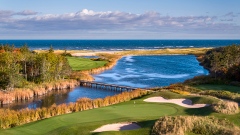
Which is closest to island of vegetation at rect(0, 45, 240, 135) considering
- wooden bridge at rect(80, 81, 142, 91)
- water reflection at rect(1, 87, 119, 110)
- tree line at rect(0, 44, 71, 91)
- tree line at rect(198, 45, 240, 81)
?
tree line at rect(0, 44, 71, 91)

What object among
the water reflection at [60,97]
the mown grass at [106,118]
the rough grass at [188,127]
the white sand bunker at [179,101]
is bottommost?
the water reflection at [60,97]

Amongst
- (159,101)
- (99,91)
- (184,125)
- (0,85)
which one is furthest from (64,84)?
(184,125)

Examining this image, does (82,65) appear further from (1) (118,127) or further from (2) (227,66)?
(1) (118,127)

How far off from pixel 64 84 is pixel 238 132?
43.1 metres

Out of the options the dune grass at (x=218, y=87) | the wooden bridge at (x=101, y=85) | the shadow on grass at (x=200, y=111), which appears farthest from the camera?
the wooden bridge at (x=101, y=85)

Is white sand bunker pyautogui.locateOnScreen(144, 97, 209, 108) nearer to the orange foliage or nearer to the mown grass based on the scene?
the mown grass

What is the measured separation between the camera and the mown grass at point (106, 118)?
21.7m

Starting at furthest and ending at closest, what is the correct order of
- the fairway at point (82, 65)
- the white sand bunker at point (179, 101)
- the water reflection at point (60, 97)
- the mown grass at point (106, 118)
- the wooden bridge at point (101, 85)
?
the fairway at point (82, 65)
the wooden bridge at point (101, 85)
the water reflection at point (60, 97)
the white sand bunker at point (179, 101)
the mown grass at point (106, 118)

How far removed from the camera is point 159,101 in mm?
34312

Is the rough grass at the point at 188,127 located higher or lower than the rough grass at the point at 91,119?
higher

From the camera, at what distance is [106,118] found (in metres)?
25.5

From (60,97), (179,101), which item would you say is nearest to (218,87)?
(179,101)

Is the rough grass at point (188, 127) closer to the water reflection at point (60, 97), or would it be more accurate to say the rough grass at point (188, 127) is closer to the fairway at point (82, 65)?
the water reflection at point (60, 97)

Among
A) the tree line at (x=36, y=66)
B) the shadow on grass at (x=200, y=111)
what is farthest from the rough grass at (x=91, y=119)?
the tree line at (x=36, y=66)
